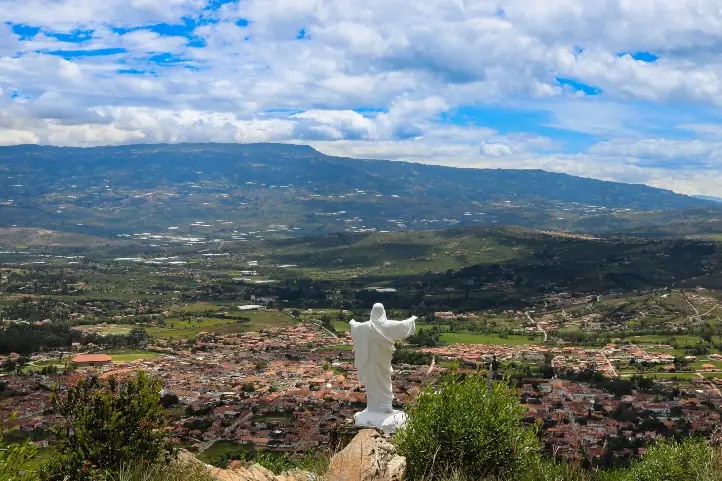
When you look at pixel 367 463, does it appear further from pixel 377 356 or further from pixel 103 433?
pixel 103 433

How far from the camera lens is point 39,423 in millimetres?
34844

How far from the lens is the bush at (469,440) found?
33.3ft

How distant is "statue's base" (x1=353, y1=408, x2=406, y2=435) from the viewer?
12844mm

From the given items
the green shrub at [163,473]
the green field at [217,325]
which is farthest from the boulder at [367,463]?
the green field at [217,325]

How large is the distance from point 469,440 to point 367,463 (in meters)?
1.72

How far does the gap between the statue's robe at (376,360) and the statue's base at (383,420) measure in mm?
218

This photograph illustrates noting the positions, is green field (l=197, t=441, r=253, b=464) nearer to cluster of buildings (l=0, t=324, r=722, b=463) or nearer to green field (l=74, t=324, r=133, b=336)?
cluster of buildings (l=0, t=324, r=722, b=463)

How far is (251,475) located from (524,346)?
62277 millimetres

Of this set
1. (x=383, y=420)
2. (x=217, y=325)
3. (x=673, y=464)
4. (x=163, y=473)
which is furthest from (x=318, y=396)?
(x=217, y=325)

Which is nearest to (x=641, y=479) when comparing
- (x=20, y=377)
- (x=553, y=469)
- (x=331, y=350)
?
(x=553, y=469)

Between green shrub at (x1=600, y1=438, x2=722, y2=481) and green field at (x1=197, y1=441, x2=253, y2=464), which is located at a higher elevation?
green shrub at (x1=600, y1=438, x2=722, y2=481)

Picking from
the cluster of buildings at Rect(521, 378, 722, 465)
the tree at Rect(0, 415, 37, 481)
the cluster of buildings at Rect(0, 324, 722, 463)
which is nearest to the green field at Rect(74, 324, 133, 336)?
the cluster of buildings at Rect(0, 324, 722, 463)

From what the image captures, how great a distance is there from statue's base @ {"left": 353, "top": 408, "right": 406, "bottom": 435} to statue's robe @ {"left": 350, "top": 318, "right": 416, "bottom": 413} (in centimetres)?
22

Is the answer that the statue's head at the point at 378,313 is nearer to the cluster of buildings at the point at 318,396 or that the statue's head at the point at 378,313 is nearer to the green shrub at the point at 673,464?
the cluster of buildings at the point at 318,396
